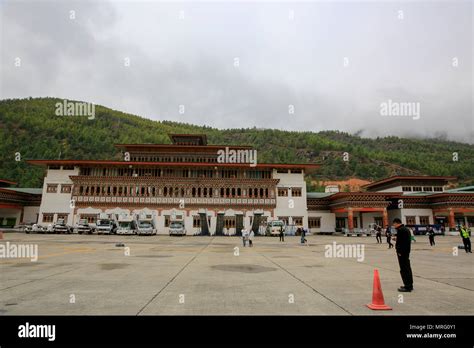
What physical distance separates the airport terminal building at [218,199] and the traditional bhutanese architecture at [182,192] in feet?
0.49

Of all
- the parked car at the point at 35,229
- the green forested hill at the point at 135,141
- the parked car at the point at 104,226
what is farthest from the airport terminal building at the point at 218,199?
A: the green forested hill at the point at 135,141

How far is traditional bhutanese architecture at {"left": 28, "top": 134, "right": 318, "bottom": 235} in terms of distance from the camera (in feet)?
160

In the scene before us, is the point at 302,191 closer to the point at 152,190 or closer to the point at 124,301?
the point at 152,190

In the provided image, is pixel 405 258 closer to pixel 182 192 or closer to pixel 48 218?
pixel 182 192

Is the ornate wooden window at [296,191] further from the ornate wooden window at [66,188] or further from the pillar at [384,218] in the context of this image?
the ornate wooden window at [66,188]

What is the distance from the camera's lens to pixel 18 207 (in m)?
49.4

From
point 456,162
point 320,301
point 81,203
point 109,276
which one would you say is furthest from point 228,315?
point 456,162

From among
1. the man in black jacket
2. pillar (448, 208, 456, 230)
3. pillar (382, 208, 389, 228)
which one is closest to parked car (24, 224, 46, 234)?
the man in black jacket

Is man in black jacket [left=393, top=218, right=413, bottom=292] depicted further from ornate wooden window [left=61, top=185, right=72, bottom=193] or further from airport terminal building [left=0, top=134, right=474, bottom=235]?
ornate wooden window [left=61, top=185, right=72, bottom=193]

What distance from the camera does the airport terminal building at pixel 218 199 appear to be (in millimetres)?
48781

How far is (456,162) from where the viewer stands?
13100cm

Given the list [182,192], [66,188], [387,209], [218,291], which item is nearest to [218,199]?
[182,192]

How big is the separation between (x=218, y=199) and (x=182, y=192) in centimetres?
600

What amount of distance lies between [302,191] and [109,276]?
43.9 meters
